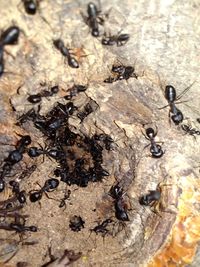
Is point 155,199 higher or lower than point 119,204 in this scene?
higher

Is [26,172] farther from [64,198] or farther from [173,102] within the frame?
[173,102]

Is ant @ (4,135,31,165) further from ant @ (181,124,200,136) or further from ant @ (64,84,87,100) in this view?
ant @ (181,124,200,136)

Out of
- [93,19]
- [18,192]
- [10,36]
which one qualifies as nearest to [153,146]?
[93,19]

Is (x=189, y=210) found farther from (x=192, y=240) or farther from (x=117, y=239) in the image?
(x=117, y=239)

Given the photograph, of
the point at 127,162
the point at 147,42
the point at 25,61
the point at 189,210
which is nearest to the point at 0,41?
the point at 25,61

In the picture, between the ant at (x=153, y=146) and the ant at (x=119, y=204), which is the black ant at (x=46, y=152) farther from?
the ant at (x=153, y=146)

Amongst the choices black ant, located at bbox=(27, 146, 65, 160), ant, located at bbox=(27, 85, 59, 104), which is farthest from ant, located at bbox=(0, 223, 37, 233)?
ant, located at bbox=(27, 85, 59, 104)
